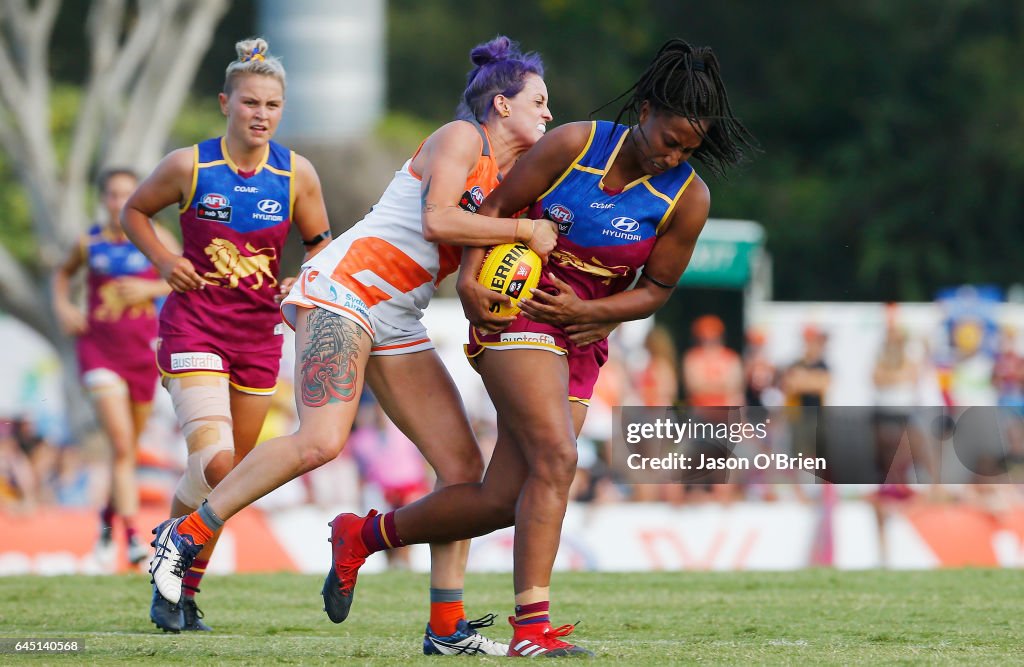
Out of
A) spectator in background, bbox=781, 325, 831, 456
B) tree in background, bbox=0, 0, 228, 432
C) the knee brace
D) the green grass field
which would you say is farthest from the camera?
tree in background, bbox=0, 0, 228, 432

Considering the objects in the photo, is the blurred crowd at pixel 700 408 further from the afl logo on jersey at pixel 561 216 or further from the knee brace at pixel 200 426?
the afl logo on jersey at pixel 561 216

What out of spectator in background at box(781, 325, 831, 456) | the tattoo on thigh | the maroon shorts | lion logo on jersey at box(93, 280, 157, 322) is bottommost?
the tattoo on thigh

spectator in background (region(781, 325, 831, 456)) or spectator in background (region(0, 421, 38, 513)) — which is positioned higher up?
spectator in background (region(781, 325, 831, 456))

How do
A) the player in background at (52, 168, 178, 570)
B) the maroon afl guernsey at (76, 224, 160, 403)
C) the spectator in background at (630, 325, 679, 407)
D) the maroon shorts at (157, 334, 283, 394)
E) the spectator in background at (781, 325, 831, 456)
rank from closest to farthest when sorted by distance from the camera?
the maroon shorts at (157, 334, 283, 394) → the player in background at (52, 168, 178, 570) → the maroon afl guernsey at (76, 224, 160, 403) → the spectator in background at (781, 325, 831, 456) → the spectator in background at (630, 325, 679, 407)

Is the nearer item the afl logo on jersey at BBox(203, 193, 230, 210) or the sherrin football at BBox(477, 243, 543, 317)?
the sherrin football at BBox(477, 243, 543, 317)

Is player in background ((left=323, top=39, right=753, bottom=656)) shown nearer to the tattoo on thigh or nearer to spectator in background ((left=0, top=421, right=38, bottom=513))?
the tattoo on thigh

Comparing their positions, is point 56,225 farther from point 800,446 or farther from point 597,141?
point 597,141

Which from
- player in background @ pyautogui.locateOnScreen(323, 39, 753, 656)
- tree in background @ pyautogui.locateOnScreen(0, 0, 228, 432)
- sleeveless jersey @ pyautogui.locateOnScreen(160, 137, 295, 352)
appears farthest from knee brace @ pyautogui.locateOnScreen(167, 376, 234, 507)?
tree in background @ pyautogui.locateOnScreen(0, 0, 228, 432)

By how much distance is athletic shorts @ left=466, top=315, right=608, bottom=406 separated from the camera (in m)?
6.08

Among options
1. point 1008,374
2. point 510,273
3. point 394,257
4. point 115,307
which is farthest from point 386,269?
point 1008,374

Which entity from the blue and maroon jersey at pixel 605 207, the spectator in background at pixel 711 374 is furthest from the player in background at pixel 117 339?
the spectator in background at pixel 711 374

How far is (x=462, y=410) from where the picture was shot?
21.3 feet

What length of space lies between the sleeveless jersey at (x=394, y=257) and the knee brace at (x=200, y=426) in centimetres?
127

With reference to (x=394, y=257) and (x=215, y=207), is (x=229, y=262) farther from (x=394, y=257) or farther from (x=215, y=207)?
(x=394, y=257)
